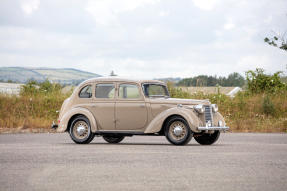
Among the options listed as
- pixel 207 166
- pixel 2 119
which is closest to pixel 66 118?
pixel 207 166

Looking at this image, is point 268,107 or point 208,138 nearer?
point 208,138

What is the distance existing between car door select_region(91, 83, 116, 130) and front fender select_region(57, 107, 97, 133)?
17 centimetres

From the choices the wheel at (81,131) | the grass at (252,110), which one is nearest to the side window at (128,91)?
the wheel at (81,131)

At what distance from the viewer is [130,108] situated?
620 inches

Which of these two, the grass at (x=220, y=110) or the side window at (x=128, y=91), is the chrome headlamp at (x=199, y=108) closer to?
the side window at (x=128, y=91)

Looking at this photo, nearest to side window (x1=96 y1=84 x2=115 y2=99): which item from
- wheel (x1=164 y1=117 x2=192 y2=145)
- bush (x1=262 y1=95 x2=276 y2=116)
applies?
wheel (x1=164 y1=117 x2=192 y2=145)

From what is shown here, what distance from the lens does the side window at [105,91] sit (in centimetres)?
1615

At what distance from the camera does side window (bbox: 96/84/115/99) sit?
16.2 m

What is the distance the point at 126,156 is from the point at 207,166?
8.25 ft

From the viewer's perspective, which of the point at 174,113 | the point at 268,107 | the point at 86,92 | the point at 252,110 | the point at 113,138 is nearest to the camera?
the point at 174,113

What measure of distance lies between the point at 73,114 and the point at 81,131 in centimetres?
56

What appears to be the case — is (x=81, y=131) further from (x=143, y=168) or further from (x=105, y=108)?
(x=143, y=168)

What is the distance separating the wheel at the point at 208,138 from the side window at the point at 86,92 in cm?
355

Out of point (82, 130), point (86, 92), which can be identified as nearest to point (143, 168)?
point (82, 130)
